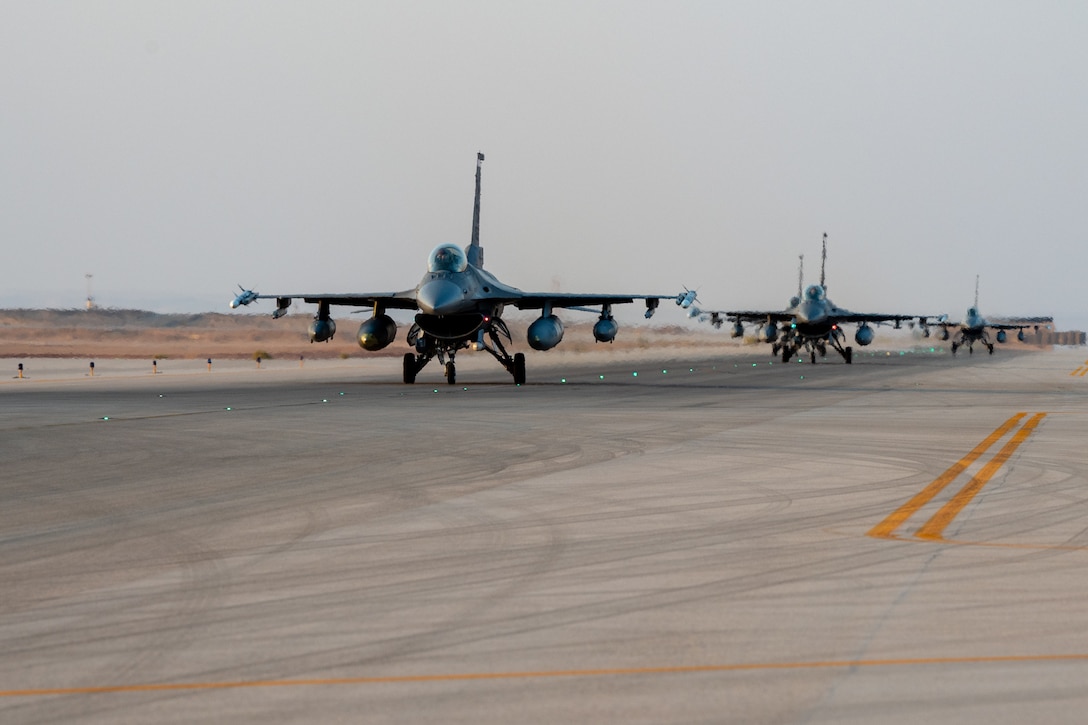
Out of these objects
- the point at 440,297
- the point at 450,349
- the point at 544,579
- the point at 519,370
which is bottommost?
the point at 544,579

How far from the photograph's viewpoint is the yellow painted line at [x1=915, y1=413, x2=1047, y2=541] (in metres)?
10.6

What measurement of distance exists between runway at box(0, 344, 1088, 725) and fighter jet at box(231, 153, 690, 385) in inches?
624

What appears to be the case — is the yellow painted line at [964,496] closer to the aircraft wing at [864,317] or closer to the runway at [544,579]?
the runway at [544,579]

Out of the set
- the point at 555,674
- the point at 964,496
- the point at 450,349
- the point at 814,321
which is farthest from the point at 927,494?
the point at 814,321

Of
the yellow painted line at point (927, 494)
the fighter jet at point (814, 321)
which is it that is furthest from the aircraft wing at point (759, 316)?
the yellow painted line at point (927, 494)

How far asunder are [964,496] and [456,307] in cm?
2372

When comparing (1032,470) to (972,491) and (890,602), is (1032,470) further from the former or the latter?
(890,602)

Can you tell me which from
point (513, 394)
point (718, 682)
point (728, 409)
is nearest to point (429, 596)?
point (718, 682)

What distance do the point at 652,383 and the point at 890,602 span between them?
3498 centimetres

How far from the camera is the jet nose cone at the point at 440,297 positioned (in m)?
35.0

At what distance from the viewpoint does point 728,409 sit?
28.1 m

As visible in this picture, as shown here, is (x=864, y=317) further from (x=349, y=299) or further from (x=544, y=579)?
(x=544, y=579)

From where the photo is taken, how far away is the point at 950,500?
499 inches

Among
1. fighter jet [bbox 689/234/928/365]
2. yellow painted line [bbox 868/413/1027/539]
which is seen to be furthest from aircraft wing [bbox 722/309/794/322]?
yellow painted line [bbox 868/413/1027/539]
